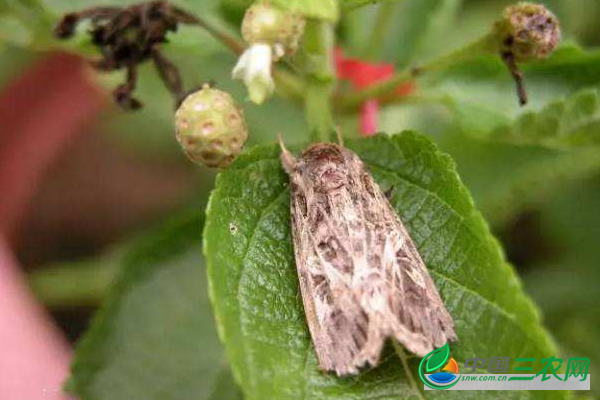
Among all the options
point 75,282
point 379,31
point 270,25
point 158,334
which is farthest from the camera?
point 75,282

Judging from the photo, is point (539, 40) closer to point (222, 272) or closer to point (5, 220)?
point (222, 272)

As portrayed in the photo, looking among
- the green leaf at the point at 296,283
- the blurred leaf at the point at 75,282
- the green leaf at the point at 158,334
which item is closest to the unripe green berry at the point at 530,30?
the green leaf at the point at 296,283

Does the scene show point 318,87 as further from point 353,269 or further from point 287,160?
point 353,269

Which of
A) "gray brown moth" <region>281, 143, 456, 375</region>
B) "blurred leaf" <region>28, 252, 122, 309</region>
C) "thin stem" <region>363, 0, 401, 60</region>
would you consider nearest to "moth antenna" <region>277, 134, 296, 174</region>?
"gray brown moth" <region>281, 143, 456, 375</region>

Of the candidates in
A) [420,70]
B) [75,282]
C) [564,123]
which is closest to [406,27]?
[420,70]

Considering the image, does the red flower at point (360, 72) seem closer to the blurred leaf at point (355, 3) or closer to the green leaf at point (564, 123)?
the green leaf at point (564, 123)

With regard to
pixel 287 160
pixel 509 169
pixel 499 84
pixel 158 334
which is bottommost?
pixel 158 334
